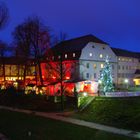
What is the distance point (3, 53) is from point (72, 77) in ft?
53.4

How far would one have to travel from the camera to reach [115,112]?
23.1 m

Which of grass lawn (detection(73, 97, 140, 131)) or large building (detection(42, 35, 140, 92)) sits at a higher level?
large building (detection(42, 35, 140, 92))

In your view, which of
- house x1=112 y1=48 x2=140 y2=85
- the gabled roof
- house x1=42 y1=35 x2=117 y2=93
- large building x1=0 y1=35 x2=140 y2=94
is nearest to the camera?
large building x1=0 y1=35 x2=140 y2=94

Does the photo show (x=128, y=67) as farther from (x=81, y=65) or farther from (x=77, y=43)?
(x=81, y=65)

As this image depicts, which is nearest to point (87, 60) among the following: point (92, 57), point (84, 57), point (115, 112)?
point (84, 57)

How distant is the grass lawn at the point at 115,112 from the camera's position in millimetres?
20225

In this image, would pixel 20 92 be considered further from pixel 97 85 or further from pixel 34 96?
pixel 97 85

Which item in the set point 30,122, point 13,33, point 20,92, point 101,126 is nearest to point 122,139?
point 101,126

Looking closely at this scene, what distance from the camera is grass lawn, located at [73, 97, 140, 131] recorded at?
20.2m

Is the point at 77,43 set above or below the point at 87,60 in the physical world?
above

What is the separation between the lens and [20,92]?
41781 mm

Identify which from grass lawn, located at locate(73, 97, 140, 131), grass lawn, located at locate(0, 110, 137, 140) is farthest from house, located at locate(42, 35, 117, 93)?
grass lawn, located at locate(0, 110, 137, 140)

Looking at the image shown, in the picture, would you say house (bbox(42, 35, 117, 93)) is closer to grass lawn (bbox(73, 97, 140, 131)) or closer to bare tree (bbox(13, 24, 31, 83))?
bare tree (bbox(13, 24, 31, 83))

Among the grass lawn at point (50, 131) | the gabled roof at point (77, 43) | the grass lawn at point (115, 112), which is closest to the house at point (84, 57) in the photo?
the gabled roof at point (77, 43)
